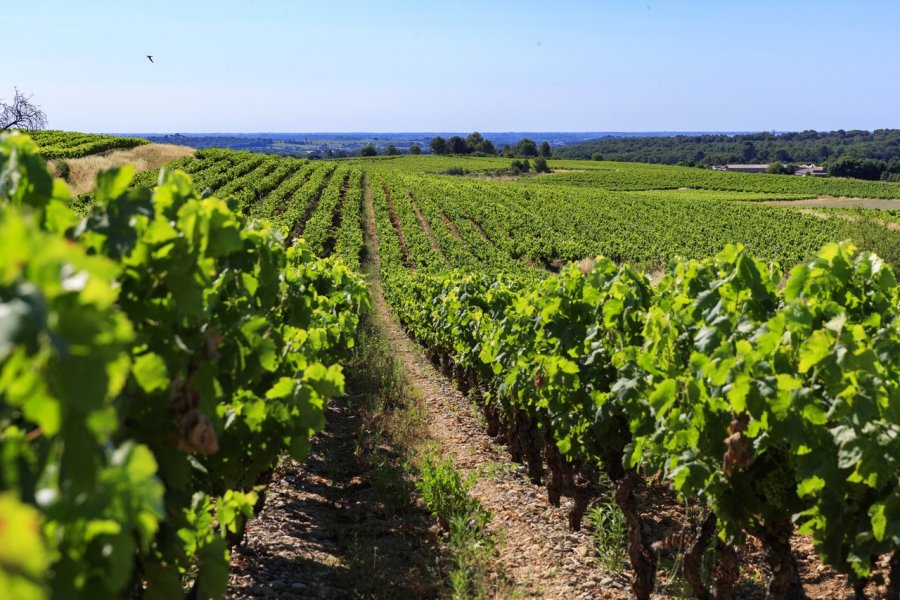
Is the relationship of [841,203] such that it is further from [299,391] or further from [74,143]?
[299,391]

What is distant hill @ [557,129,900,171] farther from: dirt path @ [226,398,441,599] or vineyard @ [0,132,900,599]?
vineyard @ [0,132,900,599]

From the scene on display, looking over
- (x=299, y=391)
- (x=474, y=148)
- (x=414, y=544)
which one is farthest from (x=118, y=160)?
(x=474, y=148)

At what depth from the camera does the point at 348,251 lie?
30.9 metres

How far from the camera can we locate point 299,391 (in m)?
3.86

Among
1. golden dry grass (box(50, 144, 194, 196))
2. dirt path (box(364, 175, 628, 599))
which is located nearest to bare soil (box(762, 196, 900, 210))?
golden dry grass (box(50, 144, 194, 196))

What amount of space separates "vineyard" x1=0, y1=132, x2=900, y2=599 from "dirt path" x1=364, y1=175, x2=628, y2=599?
0.31 meters

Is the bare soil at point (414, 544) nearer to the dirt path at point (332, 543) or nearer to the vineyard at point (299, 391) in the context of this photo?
the dirt path at point (332, 543)

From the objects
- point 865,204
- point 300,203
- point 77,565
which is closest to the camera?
point 77,565

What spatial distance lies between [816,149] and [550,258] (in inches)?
6278

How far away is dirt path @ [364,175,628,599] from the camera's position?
5895 mm

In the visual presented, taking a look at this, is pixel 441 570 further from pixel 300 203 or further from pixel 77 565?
pixel 300 203

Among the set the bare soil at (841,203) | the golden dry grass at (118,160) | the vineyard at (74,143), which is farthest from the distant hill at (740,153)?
the vineyard at (74,143)

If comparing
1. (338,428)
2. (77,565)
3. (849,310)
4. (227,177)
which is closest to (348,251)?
(338,428)

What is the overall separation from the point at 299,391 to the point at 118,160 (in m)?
55.4
